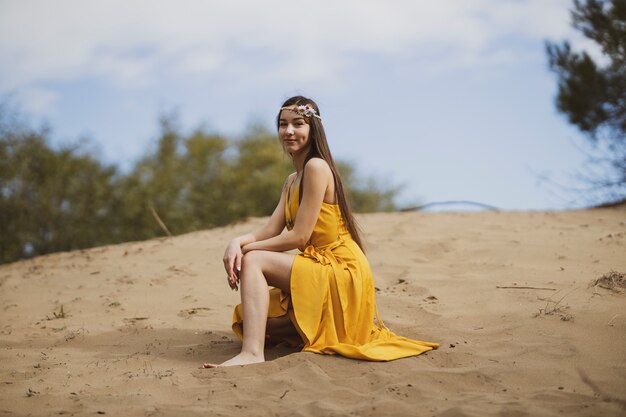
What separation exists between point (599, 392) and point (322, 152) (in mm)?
1943

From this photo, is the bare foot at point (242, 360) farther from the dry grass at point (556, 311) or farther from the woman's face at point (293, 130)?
the dry grass at point (556, 311)

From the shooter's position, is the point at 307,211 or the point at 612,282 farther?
the point at 612,282

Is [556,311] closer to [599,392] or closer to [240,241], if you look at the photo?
[599,392]

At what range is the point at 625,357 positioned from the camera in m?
3.47

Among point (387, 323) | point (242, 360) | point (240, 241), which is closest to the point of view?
point (242, 360)

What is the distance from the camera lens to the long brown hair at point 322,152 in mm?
3969

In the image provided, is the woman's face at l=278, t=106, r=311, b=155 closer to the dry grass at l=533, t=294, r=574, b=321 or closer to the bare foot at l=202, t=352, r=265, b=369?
the bare foot at l=202, t=352, r=265, b=369

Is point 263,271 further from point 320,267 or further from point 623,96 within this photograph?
point 623,96

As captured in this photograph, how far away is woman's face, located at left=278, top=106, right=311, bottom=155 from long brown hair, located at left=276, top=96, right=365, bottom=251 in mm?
42

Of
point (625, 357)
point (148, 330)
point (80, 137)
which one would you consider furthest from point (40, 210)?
point (625, 357)

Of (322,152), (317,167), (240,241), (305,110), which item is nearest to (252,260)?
(240,241)

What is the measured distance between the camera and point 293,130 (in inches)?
155

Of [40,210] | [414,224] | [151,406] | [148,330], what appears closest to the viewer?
[151,406]

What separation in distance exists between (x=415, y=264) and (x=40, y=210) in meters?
9.69
